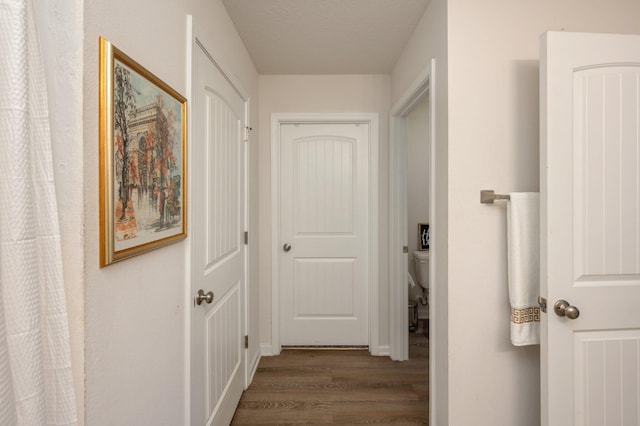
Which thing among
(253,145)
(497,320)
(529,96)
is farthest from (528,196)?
(253,145)

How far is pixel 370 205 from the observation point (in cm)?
282

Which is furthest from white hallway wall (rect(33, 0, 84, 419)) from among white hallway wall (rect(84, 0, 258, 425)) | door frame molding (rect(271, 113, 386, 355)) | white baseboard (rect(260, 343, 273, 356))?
white baseboard (rect(260, 343, 273, 356))

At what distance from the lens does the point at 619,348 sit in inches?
52.3

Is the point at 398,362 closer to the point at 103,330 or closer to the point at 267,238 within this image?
the point at 267,238

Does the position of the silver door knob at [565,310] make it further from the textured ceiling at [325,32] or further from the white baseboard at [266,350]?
the white baseboard at [266,350]

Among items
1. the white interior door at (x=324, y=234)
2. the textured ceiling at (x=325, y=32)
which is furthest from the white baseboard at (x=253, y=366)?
the textured ceiling at (x=325, y=32)

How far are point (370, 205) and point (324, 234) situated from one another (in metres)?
0.47

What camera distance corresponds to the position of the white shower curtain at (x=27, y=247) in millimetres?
541

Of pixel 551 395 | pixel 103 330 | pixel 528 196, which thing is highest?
pixel 528 196

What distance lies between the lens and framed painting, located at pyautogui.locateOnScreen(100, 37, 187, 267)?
81 cm

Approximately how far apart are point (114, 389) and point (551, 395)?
1.55 metres

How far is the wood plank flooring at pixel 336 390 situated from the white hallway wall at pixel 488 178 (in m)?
0.64

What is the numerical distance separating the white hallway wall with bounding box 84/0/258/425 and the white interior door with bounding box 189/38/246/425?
0.14 meters

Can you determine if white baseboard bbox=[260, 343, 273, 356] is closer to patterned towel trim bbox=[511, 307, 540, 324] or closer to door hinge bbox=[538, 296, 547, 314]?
patterned towel trim bbox=[511, 307, 540, 324]
